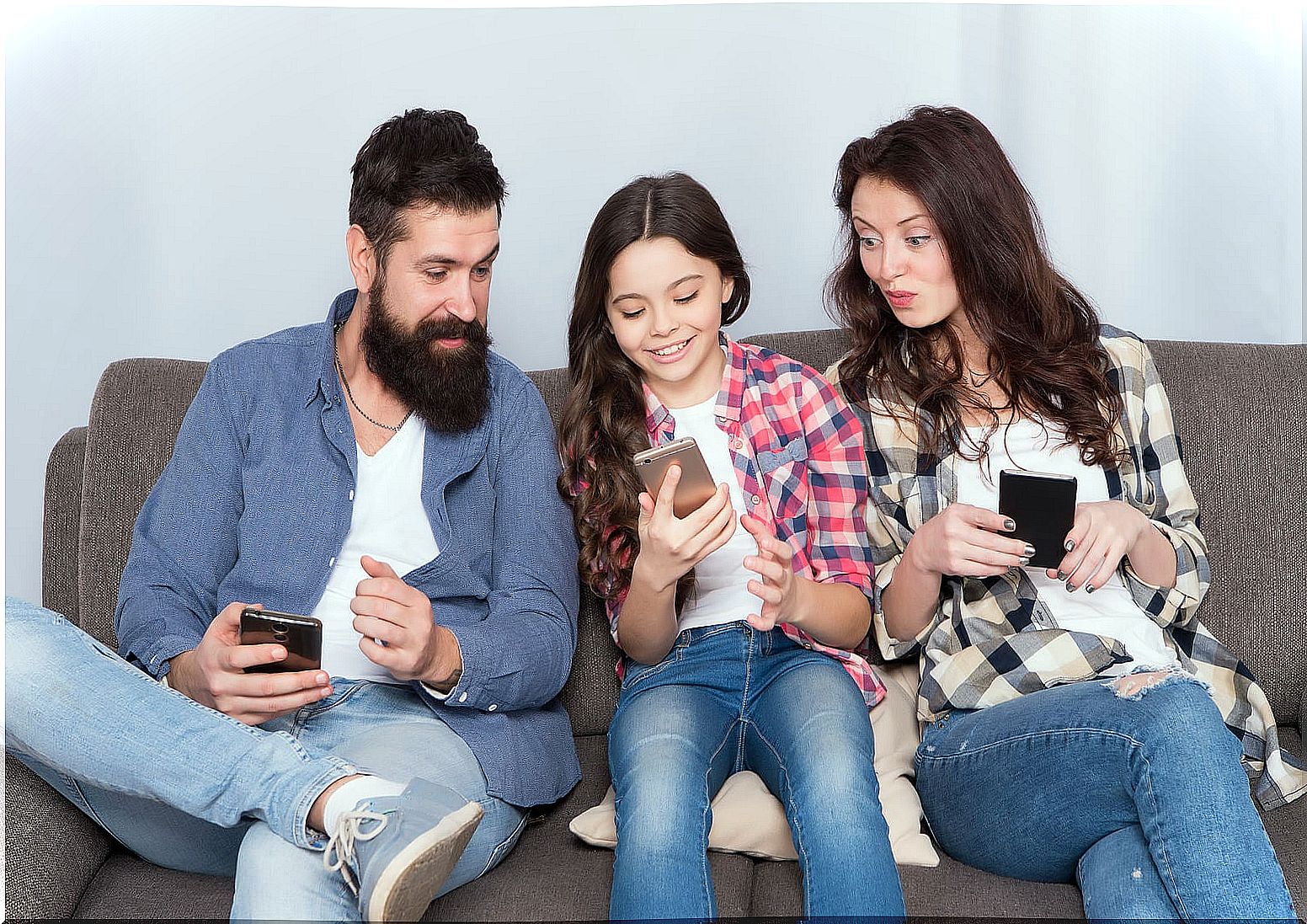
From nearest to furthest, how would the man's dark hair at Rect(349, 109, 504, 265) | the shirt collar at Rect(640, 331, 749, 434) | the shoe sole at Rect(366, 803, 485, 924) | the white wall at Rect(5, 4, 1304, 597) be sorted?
the shoe sole at Rect(366, 803, 485, 924), the man's dark hair at Rect(349, 109, 504, 265), the shirt collar at Rect(640, 331, 749, 434), the white wall at Rect(5, 4, 1304, 597)

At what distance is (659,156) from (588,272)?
2.76ft

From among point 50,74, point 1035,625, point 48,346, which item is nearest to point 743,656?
point 1035,625

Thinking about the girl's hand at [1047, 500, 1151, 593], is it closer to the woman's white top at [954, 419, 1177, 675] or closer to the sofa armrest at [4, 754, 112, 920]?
the woman's white top at [954, 419, 1177, 675]

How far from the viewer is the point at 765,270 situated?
3.00m

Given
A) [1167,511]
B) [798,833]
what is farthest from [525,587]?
[1167,511]

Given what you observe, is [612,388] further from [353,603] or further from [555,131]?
[555,131]

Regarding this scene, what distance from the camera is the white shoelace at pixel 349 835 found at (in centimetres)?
157

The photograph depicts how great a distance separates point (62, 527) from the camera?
2.38m

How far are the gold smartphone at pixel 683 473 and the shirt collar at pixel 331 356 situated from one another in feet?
2.12

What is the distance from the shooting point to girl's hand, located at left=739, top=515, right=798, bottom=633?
190 cm

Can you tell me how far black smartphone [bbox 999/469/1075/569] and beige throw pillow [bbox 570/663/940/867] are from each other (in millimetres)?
438

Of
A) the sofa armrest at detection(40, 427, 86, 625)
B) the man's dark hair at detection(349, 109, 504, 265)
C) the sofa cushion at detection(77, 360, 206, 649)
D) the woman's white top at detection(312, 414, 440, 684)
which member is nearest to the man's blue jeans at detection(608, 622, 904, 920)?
the woman's white top at detection(312, 414, 440, 684)

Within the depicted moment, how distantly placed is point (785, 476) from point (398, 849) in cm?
100

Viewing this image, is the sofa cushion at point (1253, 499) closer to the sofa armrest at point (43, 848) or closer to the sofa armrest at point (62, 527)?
the sofa armrest at point (43, 848)
